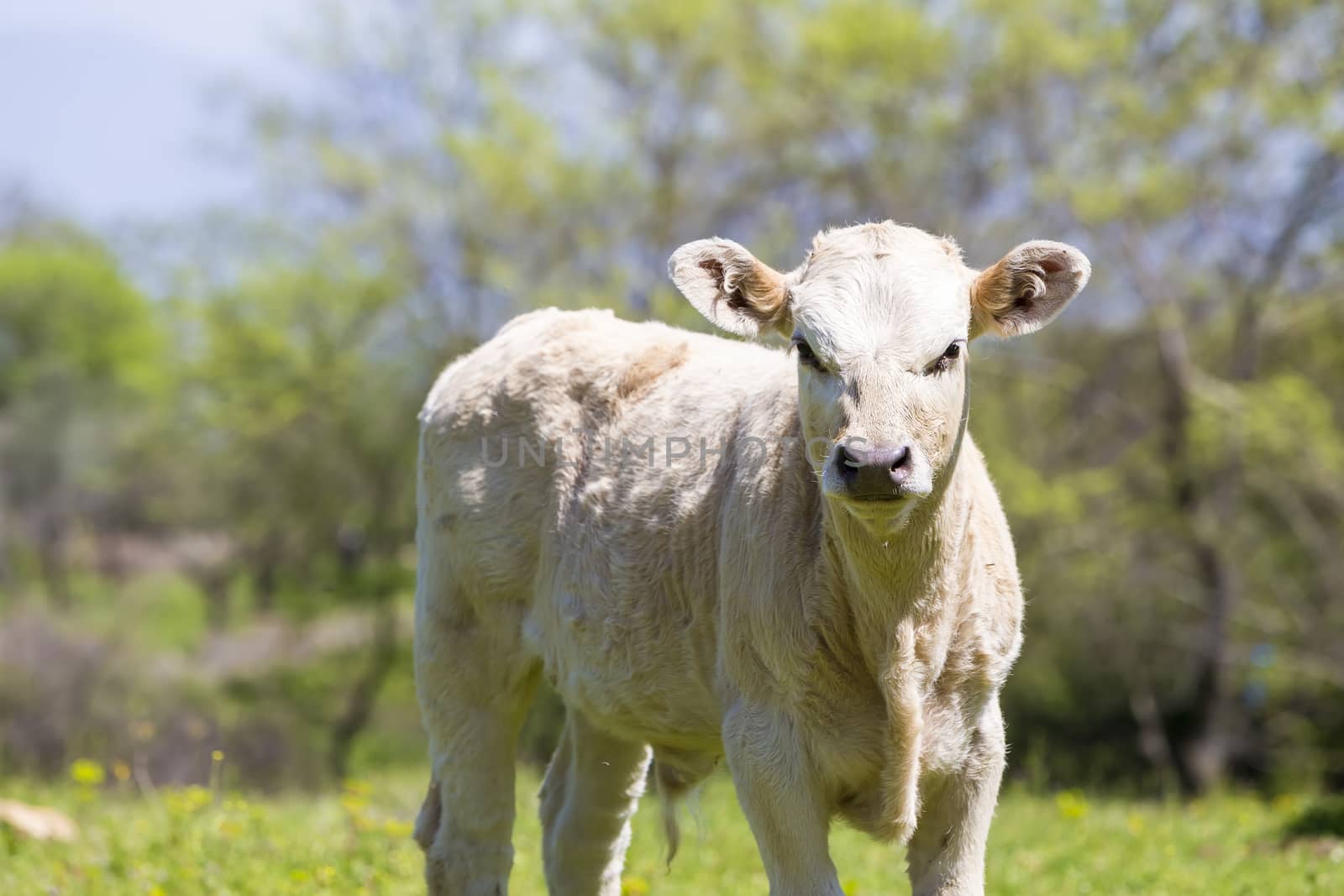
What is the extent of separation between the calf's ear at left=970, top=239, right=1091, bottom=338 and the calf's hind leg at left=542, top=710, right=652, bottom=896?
7.55 feet

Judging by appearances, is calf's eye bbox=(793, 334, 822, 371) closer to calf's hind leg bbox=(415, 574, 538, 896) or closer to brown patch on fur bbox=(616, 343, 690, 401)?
brown patch on fur bbox=(616, 343, 690, 401)

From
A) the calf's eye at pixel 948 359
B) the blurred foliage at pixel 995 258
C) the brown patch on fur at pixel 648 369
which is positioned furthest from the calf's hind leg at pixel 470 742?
the blurred foliage at pixel 995 258

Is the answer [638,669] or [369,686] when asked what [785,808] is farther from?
[369,686]

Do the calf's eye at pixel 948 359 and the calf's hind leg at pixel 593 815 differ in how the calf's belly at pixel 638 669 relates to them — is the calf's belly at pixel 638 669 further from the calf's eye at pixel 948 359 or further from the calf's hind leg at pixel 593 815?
the calf's eye at pixel 948 359

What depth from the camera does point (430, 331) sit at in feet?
84.7

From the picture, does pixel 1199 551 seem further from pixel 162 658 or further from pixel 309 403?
pixel 162 658

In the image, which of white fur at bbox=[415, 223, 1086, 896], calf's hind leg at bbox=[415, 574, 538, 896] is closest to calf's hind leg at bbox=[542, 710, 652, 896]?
white fur at bbox=[415, 223, 1086, 896]

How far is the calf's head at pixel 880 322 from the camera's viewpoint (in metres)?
3.47

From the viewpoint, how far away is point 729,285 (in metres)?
4.14

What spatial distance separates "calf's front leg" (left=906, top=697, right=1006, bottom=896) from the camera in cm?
400

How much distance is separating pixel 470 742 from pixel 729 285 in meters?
2.23

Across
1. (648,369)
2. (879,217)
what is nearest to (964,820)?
(648,369)

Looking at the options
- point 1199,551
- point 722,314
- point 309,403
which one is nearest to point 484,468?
point 722,314

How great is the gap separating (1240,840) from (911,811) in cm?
403
